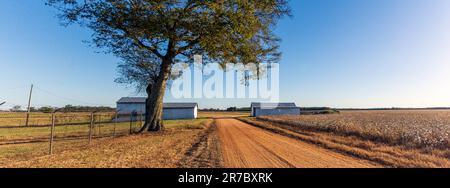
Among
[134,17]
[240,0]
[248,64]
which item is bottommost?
[248,64]

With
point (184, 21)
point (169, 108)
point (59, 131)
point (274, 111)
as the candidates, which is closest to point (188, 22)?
point (184, 21)

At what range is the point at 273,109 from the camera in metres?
77.8

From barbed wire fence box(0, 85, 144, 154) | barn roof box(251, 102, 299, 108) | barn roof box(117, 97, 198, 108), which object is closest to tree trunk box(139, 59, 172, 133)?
barbed wire fence box(0, 85, 144, 154)

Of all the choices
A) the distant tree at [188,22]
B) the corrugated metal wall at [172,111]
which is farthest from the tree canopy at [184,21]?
the corrugated metal wall at [172,111]

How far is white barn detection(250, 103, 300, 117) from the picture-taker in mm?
76688

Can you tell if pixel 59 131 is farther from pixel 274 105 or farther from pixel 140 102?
pixel 274 105

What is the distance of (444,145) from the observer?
1008 cm

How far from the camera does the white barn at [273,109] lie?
76688mm

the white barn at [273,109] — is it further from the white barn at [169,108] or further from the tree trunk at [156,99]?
the tree trunk at [156,99]
